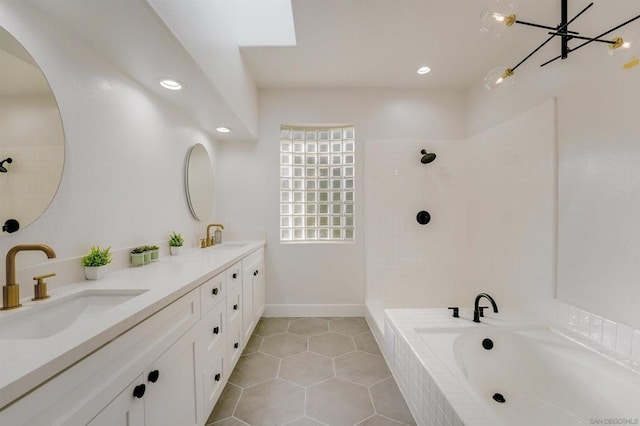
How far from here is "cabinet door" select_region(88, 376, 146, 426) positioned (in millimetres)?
719

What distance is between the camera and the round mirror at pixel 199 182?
7.67 ft

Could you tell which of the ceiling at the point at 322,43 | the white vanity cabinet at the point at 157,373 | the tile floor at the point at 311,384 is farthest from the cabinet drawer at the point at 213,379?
the ceiling at the point at 322,43

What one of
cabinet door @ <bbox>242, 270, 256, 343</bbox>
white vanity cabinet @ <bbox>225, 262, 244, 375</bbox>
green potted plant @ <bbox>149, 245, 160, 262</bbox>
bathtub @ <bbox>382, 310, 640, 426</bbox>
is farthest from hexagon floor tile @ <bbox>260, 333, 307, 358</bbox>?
green potted plant @ <bbox>149, 245, 160, 262</bbox>

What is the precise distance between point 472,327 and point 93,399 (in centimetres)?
196

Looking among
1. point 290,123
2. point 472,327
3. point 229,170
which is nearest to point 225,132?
point 229,170

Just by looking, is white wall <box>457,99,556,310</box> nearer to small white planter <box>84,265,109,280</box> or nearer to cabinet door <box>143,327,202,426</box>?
cabinet door <box>143,327,202,426</box>

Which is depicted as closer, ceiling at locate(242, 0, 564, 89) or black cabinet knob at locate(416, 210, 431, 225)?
ceiling at locate(242, 0, 564, 89)

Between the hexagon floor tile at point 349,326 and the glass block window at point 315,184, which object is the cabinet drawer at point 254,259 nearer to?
the glass block window at point 315,184

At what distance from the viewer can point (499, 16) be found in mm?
1058

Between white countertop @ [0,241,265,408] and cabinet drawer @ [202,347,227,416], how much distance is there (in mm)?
538

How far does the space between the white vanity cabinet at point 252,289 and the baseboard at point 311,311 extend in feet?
0.56

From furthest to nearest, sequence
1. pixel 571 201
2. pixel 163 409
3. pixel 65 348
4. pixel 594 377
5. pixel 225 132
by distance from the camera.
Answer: pixel 225 132 < pixel 571 201 < pixel 594 377 < pixel 163 409 < pixel 65 348

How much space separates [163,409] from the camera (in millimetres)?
1000

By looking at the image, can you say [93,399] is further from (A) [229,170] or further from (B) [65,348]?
(A) [229,170]
